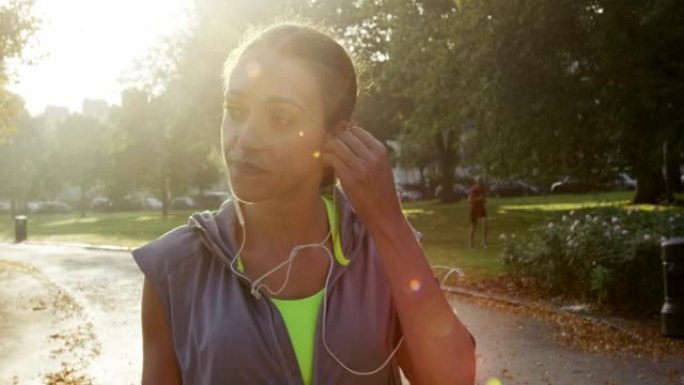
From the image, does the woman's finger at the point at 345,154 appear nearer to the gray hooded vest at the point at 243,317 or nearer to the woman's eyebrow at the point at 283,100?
the woman's eyebrow at the point at 283,100

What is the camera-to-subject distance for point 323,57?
2.23m

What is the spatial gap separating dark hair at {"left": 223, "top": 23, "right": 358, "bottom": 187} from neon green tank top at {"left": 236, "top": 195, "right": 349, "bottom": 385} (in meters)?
0.36

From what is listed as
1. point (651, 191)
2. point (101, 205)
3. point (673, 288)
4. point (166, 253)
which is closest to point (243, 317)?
point (166, 253)

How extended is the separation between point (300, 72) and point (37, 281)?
18554 millimetres

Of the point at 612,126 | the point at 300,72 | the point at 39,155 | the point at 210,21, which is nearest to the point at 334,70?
the point at 300,72

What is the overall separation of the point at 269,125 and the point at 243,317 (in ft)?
1.62

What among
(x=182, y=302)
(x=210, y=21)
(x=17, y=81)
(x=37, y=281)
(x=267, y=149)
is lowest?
(x=37, y=281)

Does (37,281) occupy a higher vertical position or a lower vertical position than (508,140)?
lower

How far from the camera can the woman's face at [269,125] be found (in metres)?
2.15

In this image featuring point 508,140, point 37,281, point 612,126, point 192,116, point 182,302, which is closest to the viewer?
point 182,302

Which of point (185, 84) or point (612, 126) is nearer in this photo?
point (612, 126)

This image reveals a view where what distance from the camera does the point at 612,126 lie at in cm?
2381

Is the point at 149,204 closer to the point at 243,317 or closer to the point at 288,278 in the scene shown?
the point at 288,278

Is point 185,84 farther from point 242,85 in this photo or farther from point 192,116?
point 242,85
